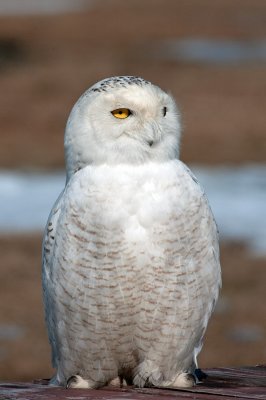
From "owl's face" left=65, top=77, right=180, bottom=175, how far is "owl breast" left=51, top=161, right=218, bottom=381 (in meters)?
0.06

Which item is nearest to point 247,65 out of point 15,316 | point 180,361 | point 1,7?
point 1,7

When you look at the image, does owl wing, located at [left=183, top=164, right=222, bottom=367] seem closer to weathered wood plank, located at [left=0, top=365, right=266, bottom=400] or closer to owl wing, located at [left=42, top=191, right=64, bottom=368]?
weathered wood plank, located at [left=0, top=365, right=266, bottom=400]

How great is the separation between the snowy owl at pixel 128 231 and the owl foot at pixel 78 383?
203 millimetres

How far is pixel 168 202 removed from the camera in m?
5.66

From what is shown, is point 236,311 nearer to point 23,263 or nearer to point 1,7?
point 23,263

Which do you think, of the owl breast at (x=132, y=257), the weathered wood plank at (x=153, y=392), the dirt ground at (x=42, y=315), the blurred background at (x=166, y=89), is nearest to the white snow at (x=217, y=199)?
the blurred background at (x=166, y=89)

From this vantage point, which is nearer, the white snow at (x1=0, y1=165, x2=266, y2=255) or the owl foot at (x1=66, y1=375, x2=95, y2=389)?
the owl foot at (x1=66, y1=375, x2=95, y2=389)

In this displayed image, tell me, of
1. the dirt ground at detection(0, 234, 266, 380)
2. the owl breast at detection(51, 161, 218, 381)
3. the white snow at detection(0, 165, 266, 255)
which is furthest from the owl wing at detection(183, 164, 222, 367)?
the white snow at detection(0, 165, 266, 255)

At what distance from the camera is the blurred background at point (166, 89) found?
37.7 ft

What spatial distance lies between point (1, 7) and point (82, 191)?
33.1m

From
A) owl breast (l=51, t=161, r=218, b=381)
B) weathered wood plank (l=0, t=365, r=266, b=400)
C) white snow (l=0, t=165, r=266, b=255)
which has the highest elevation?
white snow (l=0, t=165, r=266, b=255)

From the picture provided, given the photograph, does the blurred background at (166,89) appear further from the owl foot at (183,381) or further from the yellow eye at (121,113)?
the owl foot at (183,381)

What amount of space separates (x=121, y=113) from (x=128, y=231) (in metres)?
0.50

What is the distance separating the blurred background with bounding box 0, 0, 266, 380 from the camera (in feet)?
37.7
